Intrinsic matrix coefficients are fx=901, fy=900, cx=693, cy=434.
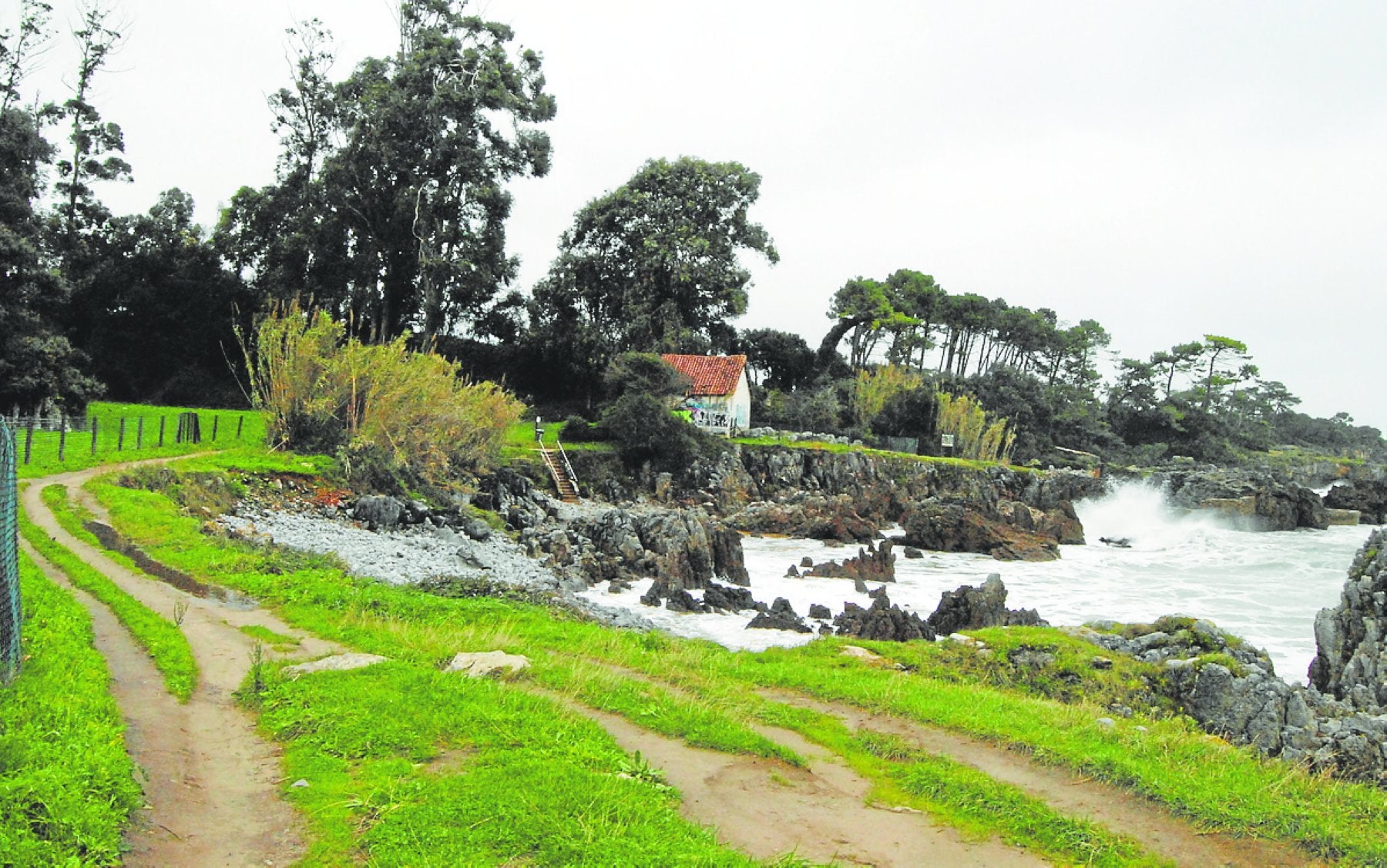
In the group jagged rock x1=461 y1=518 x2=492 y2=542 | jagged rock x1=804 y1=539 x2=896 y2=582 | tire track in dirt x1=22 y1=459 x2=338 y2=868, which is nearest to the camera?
tire track in dirt x1=22 y1=459 x2=338 y2=868

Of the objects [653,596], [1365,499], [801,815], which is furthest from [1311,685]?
[1365,499]

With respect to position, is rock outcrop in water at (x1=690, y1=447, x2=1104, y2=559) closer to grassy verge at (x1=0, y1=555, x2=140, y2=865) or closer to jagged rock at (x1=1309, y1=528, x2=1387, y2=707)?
jagged rock at (x1=1309, y1=528, x2=1387, y2=707)

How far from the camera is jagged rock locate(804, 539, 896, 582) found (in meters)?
26.6

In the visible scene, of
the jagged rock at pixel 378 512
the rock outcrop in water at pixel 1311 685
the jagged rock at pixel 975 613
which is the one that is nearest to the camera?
the rock outcrop in water at pixel 1311 685

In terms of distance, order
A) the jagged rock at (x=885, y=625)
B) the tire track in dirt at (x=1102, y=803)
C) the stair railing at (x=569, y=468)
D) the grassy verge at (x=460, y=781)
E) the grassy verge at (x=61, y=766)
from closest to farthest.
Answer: the grassy verge at (x=61, y=766) → the grassy verge at (x=460, y=781) → the tire track in dirt at (x=1102, y=803) → the jagged rock at (x=885, y=625) → the stair railing at (x=569, y=468)

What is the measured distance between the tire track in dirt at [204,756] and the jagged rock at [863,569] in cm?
1834

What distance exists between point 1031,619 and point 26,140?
35838 mm

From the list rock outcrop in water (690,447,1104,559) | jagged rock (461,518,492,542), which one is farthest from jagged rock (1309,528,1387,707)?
rock outcrop in water (690,447,1104,559)

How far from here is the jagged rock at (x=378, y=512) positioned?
893 inches

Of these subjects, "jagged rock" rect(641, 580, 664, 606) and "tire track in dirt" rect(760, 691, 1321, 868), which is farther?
"jagged rock" rect(641, 580, 664, 606)

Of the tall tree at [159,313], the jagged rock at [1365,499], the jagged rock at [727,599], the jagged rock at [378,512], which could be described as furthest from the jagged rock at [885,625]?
the jagged rock at [1365,499]

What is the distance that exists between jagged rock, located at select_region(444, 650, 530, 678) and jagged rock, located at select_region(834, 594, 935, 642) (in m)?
9.16

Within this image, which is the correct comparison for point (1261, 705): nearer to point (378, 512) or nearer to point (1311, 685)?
point (1311, 685)

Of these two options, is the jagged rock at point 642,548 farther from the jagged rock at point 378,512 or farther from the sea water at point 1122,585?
the jagged rock at point 378,512
